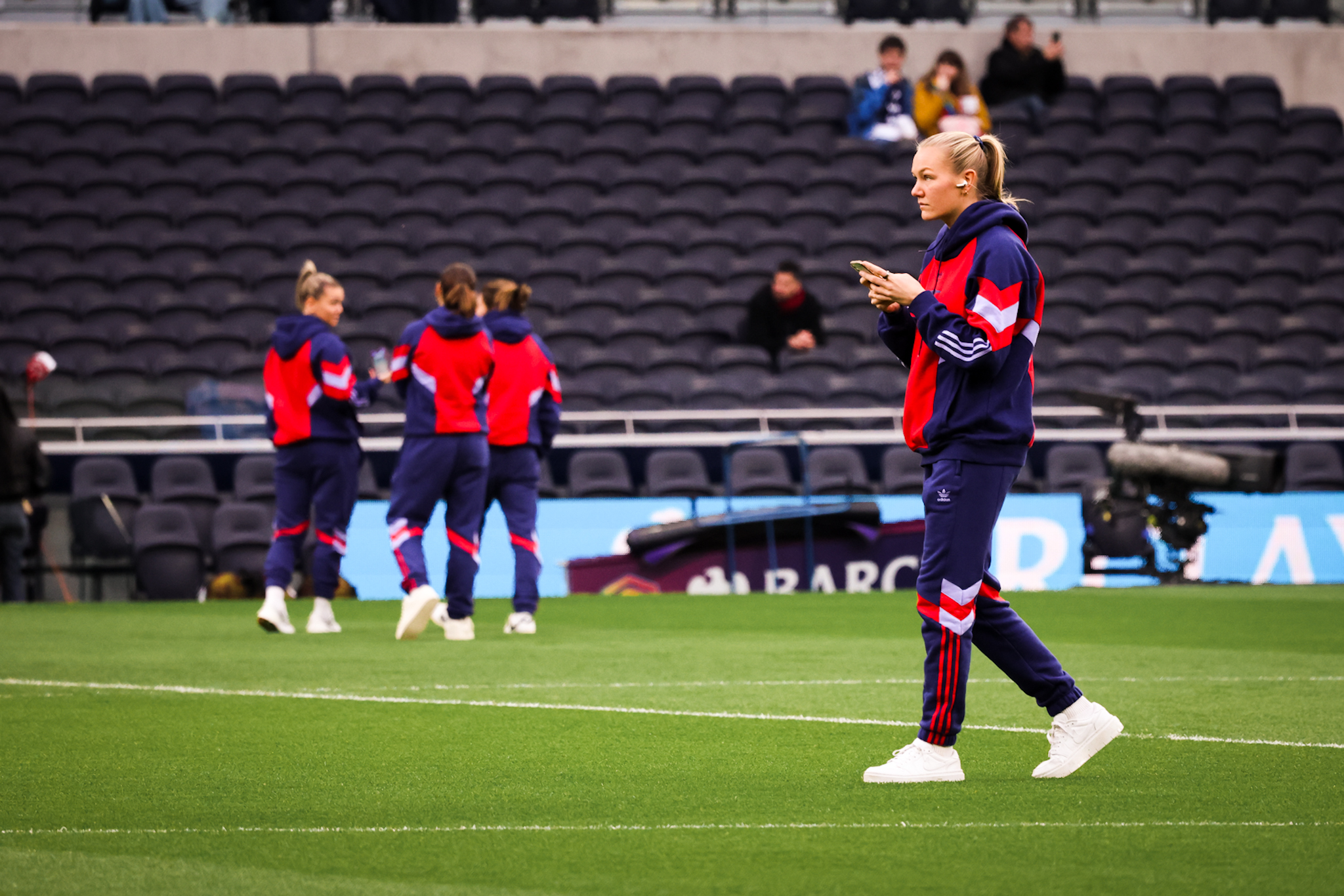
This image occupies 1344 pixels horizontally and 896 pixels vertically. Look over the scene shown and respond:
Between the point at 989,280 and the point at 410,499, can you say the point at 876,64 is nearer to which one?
the point at 410,499

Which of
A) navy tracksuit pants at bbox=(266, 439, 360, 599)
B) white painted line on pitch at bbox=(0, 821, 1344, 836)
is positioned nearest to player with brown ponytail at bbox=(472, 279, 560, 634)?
navy tracksuit pants at bbox=(266, 439, 360, 599)

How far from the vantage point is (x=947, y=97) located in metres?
18.8

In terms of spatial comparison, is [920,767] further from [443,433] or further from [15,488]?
[15,488]

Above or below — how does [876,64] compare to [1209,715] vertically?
above

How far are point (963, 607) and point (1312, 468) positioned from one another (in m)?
11.2

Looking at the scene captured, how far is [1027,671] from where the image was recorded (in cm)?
452

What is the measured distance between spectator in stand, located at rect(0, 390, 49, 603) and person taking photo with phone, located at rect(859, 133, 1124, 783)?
9.74 m

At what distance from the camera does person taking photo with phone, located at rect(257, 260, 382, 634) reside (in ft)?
30.9

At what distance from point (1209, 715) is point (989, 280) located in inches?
99.6

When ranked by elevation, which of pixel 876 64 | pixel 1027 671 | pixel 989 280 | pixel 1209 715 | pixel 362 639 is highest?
pixel 876 64

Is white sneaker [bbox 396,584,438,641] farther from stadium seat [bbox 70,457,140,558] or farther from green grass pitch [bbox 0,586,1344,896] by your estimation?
stadium seat [bbox 70,457,140,558]

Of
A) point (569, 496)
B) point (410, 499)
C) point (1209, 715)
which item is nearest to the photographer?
point (1209, 715)

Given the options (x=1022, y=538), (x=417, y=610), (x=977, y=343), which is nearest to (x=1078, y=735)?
(x=977, y=343)

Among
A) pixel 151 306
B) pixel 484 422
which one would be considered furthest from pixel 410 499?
pixel 151 306
